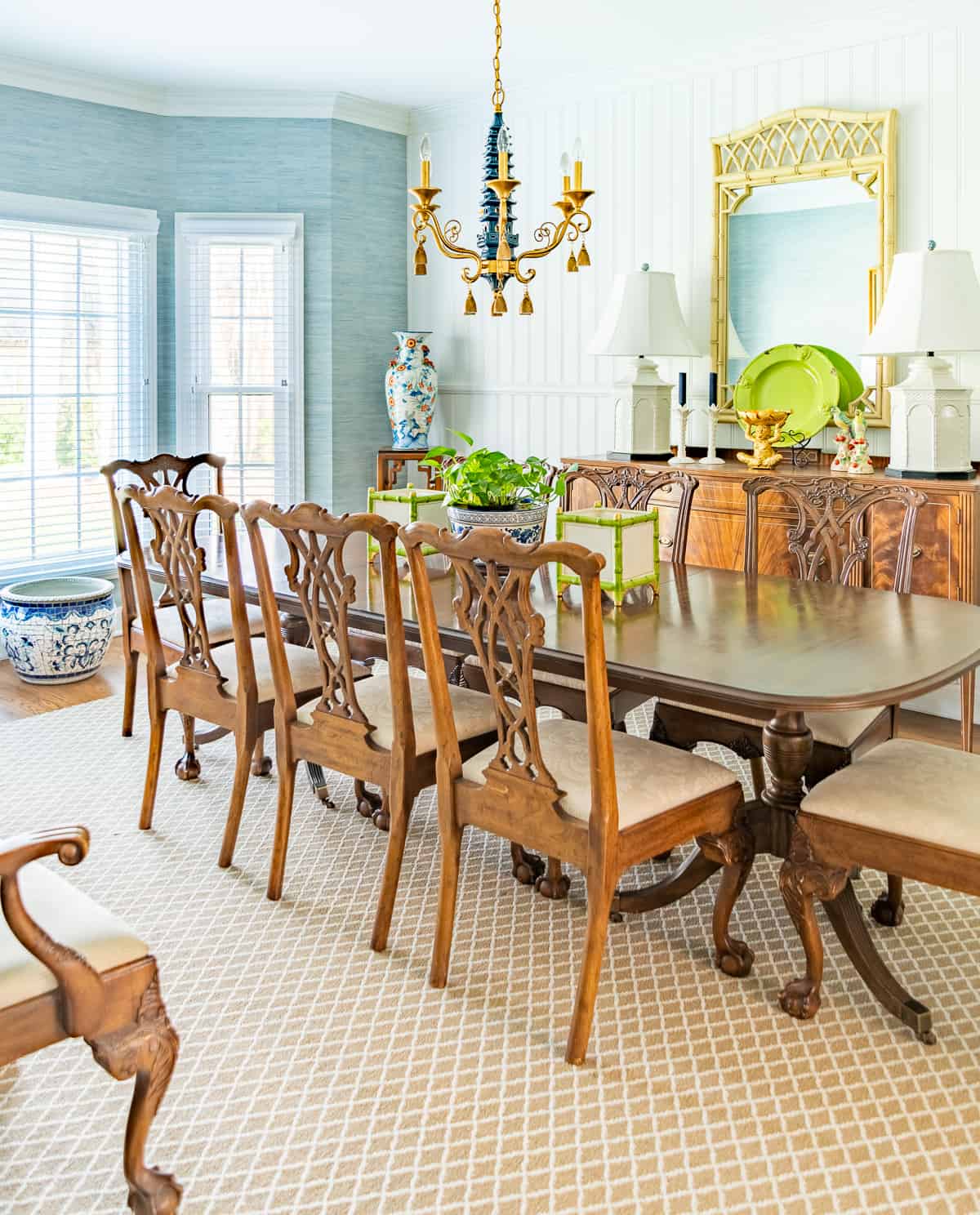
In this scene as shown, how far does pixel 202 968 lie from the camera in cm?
251

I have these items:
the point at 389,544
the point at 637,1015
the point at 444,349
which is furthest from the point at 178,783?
the point at 444,349

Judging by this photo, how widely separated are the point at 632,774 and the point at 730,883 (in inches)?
14.5

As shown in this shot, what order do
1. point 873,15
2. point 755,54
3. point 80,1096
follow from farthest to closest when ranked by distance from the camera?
1. point 755,54
2. point 873,15
3. point 80,1096

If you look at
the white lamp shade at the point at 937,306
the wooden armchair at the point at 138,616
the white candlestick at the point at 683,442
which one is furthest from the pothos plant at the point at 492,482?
the white candlestick at the point at 683,442

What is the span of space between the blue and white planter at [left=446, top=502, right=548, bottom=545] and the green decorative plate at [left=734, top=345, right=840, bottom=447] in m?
1.94

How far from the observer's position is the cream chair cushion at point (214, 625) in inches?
146

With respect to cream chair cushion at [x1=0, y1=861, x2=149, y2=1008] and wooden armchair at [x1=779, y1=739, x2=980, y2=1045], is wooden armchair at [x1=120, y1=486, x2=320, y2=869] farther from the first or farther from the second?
wooden armchair at [x1=779, y1=739, x2=980, y2=1045]

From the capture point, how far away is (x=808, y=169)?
457 cm

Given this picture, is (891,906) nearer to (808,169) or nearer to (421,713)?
(421,713)

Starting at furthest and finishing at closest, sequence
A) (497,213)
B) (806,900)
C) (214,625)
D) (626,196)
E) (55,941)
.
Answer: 1. (626,196)
2. (214,625)
3. (497,213)
4. (806,900)
5. (55,941)

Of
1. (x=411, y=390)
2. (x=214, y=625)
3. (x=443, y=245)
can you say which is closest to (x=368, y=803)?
(x=214, y=625)

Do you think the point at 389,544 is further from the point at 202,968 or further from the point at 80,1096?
the point at 80,1096

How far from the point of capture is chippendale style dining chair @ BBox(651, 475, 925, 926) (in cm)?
273

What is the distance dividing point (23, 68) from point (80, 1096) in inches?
183
